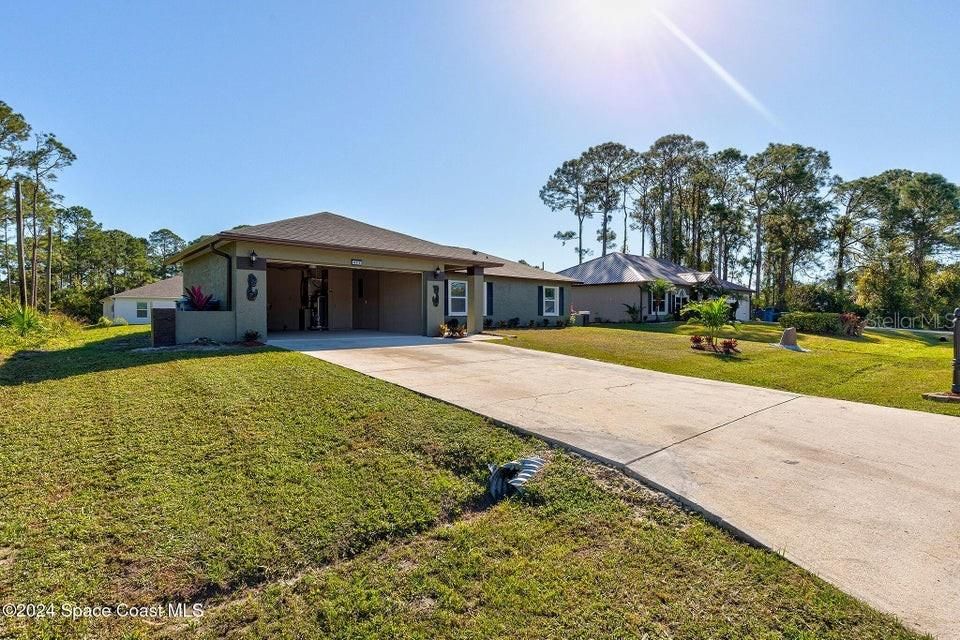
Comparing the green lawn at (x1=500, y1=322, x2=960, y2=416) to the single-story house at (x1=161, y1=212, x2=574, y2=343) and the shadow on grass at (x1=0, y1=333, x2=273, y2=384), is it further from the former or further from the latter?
the shadow on grass at (x1=0, y1=333, x2=273, y2=384)

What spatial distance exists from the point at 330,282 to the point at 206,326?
6.14 metres

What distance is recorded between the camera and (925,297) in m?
29.4

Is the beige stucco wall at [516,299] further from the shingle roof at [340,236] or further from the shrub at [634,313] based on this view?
the shrub at [634,313]

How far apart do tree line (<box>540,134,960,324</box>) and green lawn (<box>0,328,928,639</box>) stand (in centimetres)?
3280

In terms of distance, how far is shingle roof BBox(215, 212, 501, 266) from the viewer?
11156mm

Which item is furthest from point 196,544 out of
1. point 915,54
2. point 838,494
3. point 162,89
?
point 915,54

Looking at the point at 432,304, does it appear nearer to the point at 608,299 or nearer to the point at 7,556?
the point at 7,556

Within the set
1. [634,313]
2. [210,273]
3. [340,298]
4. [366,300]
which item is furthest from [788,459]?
[634,313]

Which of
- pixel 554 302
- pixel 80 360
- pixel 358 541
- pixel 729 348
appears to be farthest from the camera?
pixel 554 302

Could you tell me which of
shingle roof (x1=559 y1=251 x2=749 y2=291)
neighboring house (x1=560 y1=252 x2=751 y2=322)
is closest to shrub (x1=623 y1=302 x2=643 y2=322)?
neighboring house (x1=560 y1=252 x2=751 y2=322)

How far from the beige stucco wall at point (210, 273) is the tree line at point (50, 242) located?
6979mm

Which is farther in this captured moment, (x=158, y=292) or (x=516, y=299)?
(x=158, y=292)

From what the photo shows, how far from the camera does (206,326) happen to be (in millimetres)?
10547

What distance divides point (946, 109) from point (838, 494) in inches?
910
